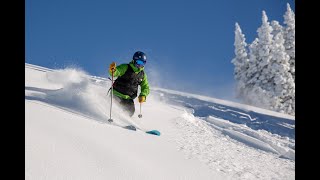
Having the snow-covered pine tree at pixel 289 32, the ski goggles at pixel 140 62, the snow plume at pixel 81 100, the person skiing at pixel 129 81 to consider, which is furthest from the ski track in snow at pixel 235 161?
the snow-covered pine tree at pixel 289 32

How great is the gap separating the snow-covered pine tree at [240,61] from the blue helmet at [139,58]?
2807 cm

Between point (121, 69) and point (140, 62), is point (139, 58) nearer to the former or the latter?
point (140, 62)

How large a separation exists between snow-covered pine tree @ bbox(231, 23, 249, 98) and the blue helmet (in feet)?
92.1

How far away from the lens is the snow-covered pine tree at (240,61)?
117ft

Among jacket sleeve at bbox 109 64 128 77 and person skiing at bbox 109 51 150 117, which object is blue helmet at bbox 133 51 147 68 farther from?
jacket sleeve at bbox 109 64 128 77

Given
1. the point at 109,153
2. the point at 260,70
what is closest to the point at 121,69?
the point at 109,153

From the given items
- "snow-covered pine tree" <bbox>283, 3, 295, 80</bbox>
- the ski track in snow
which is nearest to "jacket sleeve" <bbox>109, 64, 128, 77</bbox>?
the ski track in snow

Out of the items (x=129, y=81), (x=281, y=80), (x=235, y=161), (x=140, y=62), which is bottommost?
(x=235, y=161)

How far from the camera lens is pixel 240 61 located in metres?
36.2

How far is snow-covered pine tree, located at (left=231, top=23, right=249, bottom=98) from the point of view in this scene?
35531mm

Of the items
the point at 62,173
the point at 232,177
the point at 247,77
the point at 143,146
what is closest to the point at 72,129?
the point at 143,146

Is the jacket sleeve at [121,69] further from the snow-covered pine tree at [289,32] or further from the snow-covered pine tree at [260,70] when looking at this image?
the snow-covered pine tree at [289,32]

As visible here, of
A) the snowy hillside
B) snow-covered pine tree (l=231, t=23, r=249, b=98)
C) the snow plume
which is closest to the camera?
the snowy hillside

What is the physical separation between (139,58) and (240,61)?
29.3 metres
